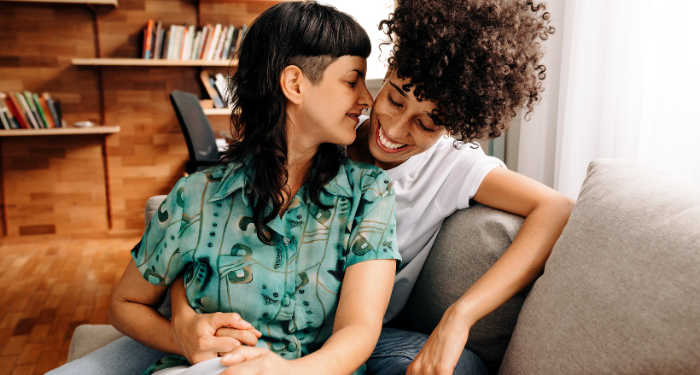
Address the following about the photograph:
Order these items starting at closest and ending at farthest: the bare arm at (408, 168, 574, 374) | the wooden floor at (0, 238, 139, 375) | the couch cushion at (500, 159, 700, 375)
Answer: the couch cushion at (500, 159, 700, 375), the bare arm at (408, 168, 574, 374), the wooden floor at (0, 238, 139, 375)

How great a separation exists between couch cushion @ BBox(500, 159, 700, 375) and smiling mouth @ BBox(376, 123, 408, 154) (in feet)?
1.34

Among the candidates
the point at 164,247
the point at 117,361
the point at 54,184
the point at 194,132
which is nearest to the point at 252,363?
the point at 164,247

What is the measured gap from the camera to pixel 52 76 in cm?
358

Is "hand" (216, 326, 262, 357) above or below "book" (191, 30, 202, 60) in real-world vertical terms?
below

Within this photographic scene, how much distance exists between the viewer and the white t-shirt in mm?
1120

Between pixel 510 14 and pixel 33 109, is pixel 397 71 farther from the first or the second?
pixel 33 109

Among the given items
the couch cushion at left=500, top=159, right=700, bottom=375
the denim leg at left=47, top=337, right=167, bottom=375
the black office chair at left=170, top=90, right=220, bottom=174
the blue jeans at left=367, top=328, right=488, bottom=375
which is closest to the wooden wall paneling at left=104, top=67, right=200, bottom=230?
the black office chair at left=170, top=90, right=220, bottom=174

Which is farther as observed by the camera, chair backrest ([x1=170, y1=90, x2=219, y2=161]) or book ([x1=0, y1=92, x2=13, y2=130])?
book ([x1=0, y1=92, x2=13, y2=130])

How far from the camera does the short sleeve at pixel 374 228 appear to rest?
36.5 inches

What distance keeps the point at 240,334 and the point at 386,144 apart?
552 millimetres

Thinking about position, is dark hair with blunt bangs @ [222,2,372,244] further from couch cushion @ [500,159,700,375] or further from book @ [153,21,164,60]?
book @ [153,21,164,60]

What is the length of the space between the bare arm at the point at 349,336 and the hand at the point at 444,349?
3.7 inches

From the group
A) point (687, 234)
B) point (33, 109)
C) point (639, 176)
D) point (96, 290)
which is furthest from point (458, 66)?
point (33, 109)

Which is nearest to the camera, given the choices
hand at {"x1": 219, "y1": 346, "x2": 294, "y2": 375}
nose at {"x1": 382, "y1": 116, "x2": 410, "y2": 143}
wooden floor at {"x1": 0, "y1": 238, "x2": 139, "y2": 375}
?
hand at {"x1": 219, "y1": 346, "x2": 294, "y2": 375}
